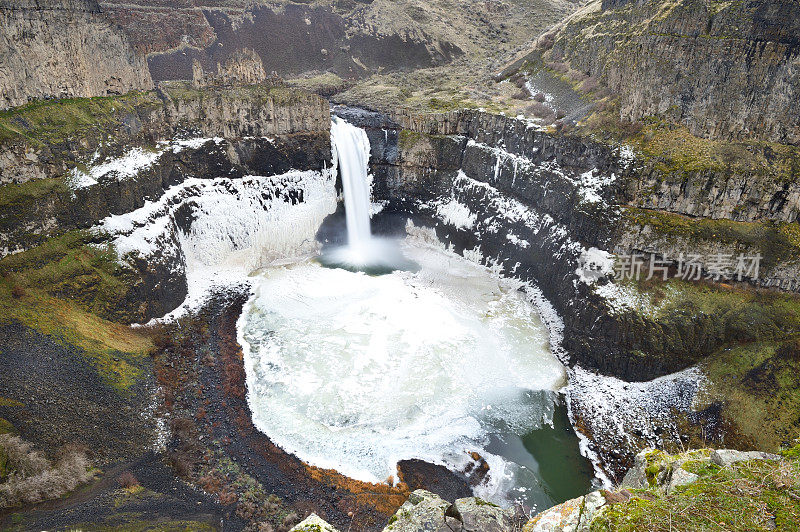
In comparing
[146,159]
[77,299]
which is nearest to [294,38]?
[146,159]

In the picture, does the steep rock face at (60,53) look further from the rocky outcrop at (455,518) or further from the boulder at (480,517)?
the boulder at (480,517)

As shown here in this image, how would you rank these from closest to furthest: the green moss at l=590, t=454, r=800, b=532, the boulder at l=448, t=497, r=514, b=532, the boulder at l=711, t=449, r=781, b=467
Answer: the green moss at l=590, t=454, r=800, b=532 → the boulder at l=711, t=449, r=781, b=467 → the boulder at l=448, t=497, r=514, b=532

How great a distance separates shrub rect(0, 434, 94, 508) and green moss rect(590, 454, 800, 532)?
15.6 meters

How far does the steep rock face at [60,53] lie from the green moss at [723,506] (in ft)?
106

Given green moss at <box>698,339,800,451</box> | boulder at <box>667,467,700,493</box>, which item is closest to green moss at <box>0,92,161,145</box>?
boulder at <box>667,467,700,493</box>

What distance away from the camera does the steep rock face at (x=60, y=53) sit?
24266mm

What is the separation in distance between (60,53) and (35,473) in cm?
2372

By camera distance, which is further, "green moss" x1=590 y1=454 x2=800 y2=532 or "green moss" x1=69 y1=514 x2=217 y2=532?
"green moss" x1=69 y1=514 x2=217 y2=532

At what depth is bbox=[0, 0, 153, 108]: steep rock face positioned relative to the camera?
79.6ft

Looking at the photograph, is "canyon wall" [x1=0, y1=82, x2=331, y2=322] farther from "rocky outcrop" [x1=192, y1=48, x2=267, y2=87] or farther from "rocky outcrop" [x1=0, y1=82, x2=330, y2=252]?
"rocky outcrop" [x1=192, y1=48, x2=267, y2=87]

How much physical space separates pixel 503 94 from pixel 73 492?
138 feet

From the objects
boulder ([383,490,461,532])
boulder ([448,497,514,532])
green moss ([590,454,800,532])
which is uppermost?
green moss ([590,454,800,532])

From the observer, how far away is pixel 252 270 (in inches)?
1296

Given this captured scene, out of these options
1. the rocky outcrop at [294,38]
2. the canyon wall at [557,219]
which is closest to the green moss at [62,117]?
the canyon wall at [557,219]
